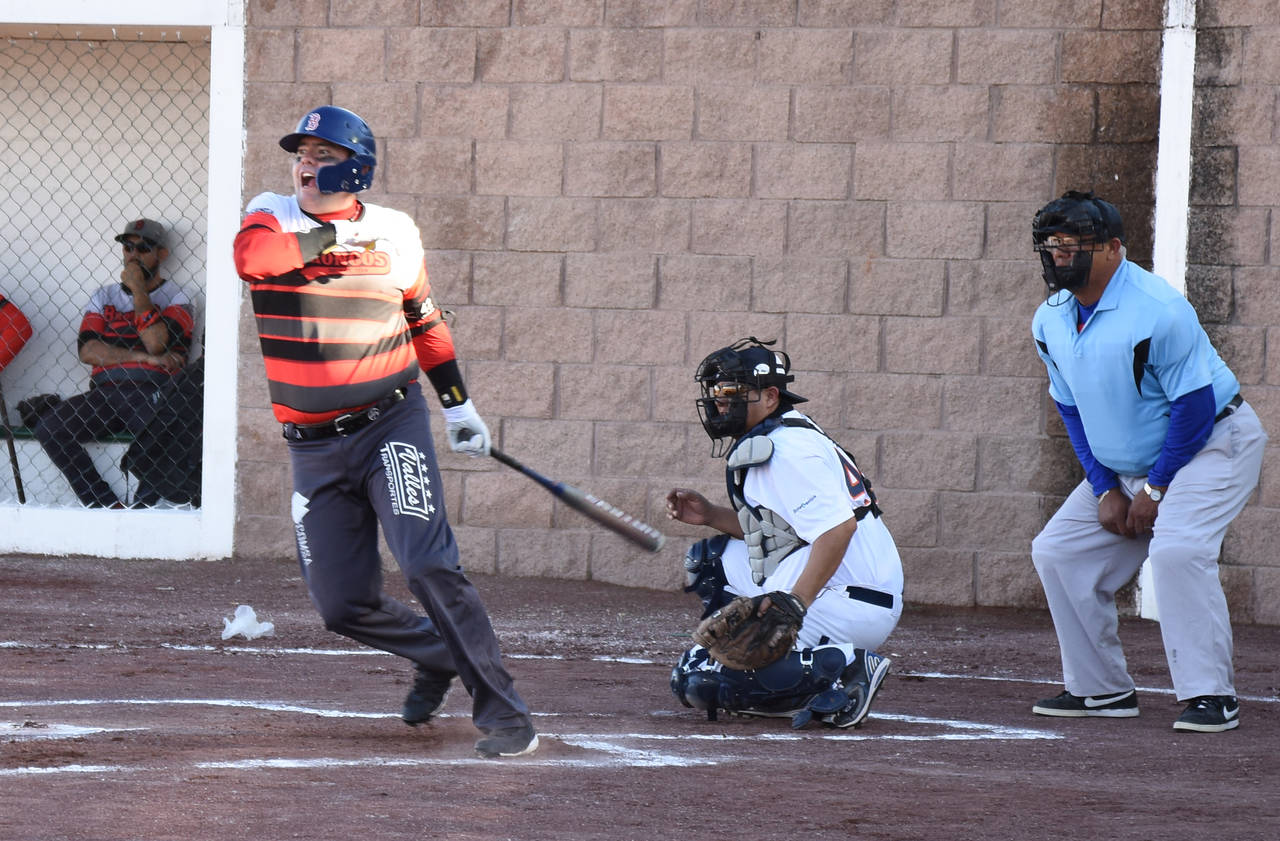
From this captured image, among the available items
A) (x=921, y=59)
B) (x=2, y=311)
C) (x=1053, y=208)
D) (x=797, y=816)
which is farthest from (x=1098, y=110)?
(x=2, y=311)

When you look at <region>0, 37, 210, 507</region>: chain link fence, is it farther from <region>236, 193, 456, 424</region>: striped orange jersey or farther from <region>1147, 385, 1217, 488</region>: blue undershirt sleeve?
<region>1147, 385, 1217, 488</region>: blue undershirt sleeve

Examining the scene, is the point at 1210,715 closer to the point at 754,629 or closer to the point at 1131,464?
the point at 1131,464

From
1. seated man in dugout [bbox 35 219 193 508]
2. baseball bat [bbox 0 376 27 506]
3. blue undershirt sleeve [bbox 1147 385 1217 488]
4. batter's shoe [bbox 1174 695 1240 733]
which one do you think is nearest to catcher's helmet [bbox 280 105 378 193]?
blue undershirt sleeve [bbox 1147 385 1217 488]

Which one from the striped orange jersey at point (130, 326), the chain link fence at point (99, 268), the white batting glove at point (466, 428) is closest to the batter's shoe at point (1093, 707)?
the white batting glove at point (466, 428)

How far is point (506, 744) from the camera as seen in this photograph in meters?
4.82

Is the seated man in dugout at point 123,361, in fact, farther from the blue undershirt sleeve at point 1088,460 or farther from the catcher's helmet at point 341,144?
the blue undershirt sleeve at point 1088,460

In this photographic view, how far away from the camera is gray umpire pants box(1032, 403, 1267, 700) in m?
5.75

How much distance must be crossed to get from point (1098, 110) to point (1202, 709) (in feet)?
14.1

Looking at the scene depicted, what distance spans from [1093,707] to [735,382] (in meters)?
1.81

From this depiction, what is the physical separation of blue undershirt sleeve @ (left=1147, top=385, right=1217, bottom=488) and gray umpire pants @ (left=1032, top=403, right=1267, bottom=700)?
0.06 m

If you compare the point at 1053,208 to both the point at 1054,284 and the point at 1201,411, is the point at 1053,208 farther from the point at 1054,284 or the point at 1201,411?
the point at 1201,411

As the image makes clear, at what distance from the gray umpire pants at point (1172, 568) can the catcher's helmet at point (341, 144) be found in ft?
9.54

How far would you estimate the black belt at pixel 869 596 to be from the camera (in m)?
5.82

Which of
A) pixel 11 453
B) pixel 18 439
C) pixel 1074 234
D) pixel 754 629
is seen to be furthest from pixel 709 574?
pixel 18 439
